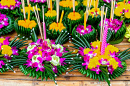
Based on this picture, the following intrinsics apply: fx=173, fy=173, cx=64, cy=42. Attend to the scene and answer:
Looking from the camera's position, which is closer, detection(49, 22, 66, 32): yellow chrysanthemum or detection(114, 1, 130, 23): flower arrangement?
detection(49, 22, 66, 32): yellow chrysanthemum

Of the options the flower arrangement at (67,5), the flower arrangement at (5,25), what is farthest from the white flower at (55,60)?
the flower arrangement at (67,5)

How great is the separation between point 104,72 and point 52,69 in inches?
16.5

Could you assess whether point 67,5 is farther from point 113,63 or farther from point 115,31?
point 113,63

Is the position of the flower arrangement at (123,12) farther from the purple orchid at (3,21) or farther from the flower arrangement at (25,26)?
the purple orchid at (3,21)

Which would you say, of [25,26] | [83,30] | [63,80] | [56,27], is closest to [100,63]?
[63,80]

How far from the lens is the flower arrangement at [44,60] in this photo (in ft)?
4.64

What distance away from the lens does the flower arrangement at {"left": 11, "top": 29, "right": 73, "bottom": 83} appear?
142cm

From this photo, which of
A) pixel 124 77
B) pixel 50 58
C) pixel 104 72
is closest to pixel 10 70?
pixel 50 58

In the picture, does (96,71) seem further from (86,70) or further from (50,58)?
(50,58)

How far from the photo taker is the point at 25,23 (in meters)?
1.79

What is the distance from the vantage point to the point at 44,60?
1.45 metres

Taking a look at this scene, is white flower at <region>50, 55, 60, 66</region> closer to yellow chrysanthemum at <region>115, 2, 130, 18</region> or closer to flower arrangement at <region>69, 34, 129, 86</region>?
flower arrangement at <region>69, 34, 129, 86</region>

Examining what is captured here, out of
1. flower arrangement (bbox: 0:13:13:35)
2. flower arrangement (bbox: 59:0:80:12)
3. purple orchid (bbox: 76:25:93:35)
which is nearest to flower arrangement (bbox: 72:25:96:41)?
purple orchid (bbox: 76:25:93:35)

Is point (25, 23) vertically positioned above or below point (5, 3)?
below
